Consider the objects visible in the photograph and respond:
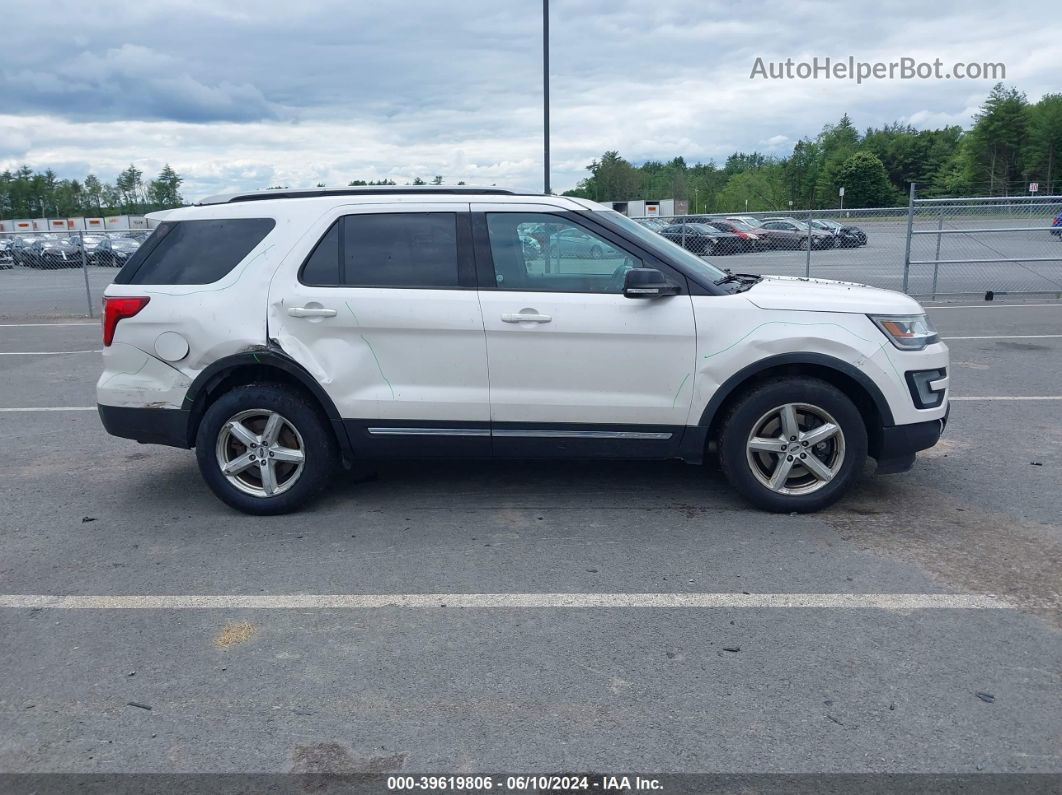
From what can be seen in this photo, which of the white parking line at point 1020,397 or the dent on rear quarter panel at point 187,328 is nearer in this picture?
the dent on rear quarter panel at point 187,328

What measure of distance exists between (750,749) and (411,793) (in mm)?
1132

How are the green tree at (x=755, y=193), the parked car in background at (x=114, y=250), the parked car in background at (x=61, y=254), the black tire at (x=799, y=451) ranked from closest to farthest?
the black tire at (x=799, y=451) → the parked car in background at (x=114, y=250) → the parked car in background at (x=61, y=254) → the green tree at (x=755, y=193)

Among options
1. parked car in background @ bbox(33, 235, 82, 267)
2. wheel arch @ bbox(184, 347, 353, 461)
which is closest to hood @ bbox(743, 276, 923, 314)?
wheel arch @ bbox(184, 347, 353, 461)

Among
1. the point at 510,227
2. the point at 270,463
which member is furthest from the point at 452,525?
the point at 510,227

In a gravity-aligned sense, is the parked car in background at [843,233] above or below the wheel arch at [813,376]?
above

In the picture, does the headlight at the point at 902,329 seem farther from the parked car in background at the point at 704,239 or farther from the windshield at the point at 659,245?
the parked car in background at the point at 704,239

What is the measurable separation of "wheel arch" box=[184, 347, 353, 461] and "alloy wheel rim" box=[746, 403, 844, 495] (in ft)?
7.91

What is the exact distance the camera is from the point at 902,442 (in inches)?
198

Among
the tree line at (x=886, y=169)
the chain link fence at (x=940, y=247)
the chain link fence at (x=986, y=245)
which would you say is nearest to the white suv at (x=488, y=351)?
the chain link fence at (x=940, y=247)

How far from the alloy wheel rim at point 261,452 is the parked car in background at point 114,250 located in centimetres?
1605

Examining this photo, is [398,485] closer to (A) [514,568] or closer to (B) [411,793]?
(A) [514,568]

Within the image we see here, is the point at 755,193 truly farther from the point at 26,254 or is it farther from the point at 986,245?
the point at 986,245

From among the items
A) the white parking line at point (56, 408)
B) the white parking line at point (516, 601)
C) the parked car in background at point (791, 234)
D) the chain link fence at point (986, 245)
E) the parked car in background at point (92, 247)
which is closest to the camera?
the white parking line at point (516, 601)

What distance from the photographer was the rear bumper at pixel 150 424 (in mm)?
5309
